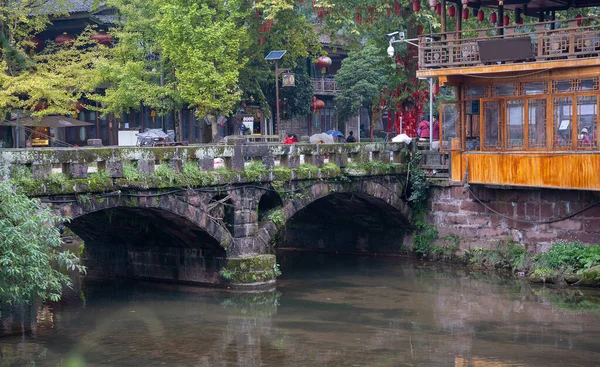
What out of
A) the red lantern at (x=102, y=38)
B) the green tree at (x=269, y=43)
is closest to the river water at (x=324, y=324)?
the green tree at (x=269, y=43)

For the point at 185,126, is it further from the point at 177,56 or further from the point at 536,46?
the point at 536,46

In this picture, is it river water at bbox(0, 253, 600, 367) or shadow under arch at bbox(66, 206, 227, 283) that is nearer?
river water at bbox(0, 253, 600, 367)

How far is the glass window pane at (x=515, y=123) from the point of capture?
26.0 meters

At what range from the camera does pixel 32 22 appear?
3338 centimetres

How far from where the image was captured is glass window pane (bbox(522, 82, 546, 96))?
25.4 meters

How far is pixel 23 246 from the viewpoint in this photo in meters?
17.1

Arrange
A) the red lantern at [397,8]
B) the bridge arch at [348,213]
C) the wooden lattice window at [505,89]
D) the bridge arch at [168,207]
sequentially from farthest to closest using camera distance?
the red lantern at [397,8]
the bridge arch at [348,213]
the wooden lattice window at [505,89]
the bridge arch at [168,207]

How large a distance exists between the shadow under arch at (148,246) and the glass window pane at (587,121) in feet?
35.3

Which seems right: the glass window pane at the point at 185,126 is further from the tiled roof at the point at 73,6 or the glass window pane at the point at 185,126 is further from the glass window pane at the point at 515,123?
the glass window pane at the point at 515,123

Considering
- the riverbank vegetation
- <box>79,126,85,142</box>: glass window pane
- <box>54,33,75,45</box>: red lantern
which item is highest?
<box>54,33,75,45</box>: red lantern

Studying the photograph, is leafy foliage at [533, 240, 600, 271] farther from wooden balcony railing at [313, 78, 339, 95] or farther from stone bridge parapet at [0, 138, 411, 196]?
wooden balcony railing at [313, 78, 339, 95]

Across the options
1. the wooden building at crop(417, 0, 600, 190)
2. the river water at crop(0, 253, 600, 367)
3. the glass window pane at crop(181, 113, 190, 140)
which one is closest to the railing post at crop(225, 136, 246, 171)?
the river water at crop(0, 253, 600, 367)

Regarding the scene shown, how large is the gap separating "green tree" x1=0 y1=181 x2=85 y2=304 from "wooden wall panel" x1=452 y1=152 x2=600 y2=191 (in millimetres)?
14112

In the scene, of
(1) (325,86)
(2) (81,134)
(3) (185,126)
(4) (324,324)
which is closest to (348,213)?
(4) (324,324)
